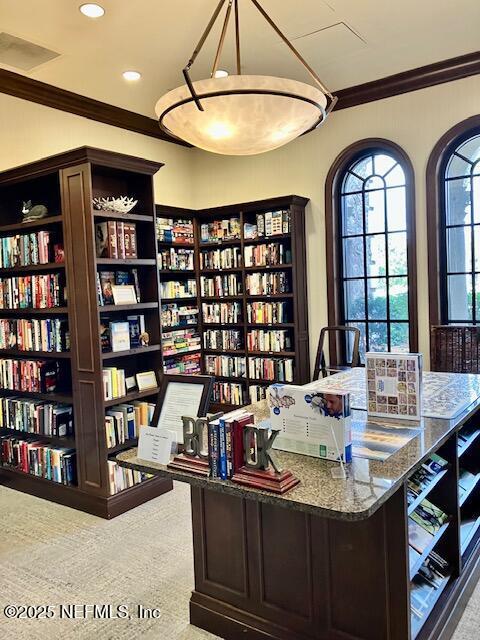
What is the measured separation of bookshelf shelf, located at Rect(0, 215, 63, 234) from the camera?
3.60 metres

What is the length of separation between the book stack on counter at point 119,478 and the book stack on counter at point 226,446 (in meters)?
1.88

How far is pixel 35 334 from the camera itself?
381 centimetres

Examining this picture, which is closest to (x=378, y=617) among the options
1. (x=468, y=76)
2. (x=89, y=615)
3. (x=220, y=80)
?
(x=89, y=615)

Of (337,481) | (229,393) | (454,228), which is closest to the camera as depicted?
(337,481)

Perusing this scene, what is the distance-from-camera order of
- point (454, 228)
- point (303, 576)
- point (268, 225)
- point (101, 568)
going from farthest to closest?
point (268, 225)
point (454, 228)
point (101, 568)
point (303, 576)

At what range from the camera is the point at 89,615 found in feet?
7.98

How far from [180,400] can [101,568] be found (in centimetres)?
141

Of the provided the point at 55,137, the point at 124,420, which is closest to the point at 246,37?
the point at 55,137

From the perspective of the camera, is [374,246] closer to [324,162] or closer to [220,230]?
[324,162]

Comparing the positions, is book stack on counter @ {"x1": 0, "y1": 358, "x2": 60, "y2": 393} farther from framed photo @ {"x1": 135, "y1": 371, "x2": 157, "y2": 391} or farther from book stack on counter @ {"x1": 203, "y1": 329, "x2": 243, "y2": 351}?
book stack on counter @ {"x1": 203, "y1": 329, "x2": 243, "y2": 351}

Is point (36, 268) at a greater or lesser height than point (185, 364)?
greater

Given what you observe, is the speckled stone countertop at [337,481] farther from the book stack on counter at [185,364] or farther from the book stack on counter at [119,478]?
the book stack on counter at [185,364]

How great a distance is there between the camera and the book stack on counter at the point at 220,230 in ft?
18.1

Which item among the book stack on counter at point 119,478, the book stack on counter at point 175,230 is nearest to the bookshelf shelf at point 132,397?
the book stack on counter at point 119,478
